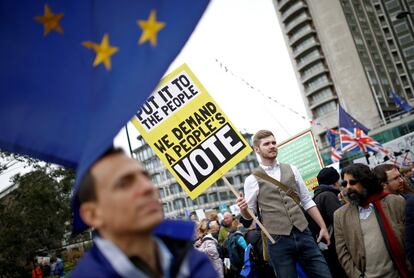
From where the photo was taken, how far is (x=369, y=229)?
3230 millimetres

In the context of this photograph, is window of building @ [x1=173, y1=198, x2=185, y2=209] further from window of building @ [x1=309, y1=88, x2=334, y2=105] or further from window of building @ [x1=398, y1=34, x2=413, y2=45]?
window of building @ [x1=398, y1=34, x2=413, y2=45]

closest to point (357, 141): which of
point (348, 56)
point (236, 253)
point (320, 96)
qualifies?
point (236, 253)

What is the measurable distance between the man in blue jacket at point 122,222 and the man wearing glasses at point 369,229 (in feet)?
7.82

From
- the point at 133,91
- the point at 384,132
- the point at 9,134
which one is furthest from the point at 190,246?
the point at 384,132

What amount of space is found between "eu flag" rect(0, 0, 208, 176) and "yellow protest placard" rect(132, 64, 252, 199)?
8.52 ft

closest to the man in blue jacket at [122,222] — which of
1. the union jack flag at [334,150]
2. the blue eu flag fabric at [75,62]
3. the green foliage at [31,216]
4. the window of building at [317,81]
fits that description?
the blue eu flag fabric at [75,62]

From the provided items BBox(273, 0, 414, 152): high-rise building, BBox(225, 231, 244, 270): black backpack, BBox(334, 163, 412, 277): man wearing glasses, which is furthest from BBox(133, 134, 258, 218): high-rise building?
BBox(334, 163, 412, 277): man wearing glasses

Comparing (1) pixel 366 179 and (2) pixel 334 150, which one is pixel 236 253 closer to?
(1) pixel 366 179

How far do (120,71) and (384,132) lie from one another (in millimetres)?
53832

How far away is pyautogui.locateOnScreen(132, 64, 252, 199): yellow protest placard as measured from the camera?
160 inches

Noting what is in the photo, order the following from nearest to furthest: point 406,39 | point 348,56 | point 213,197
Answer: point 348,56 < point 406,39 < point 213,197

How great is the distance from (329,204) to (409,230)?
6.04 ft

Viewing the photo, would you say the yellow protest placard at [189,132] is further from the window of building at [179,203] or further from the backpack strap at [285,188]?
the window of building at [179,203]

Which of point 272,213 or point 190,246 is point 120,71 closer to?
point 190,246
